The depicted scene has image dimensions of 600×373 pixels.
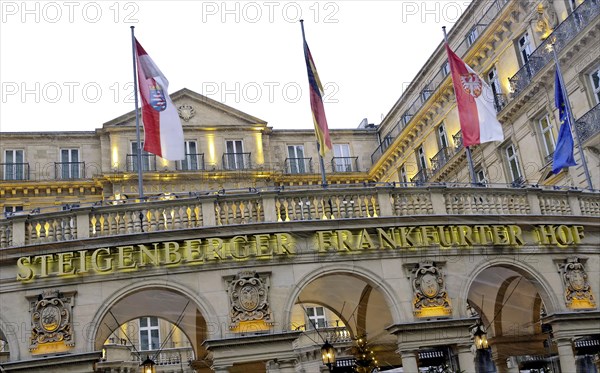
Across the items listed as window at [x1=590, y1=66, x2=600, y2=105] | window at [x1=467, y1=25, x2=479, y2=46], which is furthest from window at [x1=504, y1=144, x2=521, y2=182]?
window at [x1=467, y1=25, x2=479, y2=46]

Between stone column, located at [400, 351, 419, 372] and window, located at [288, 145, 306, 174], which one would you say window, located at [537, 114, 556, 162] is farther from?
window, located at [288, 145, 306, 174]

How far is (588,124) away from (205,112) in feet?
82.4

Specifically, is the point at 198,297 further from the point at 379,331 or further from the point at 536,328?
the point at 536,328

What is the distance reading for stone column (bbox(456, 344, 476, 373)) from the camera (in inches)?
829

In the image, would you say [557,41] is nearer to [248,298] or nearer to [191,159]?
[248,298]

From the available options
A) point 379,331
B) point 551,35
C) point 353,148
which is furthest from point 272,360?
point 353,148

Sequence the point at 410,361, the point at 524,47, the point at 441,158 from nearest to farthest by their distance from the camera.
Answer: the point at 410,361 → the point at 524,47 → the point at 441,158

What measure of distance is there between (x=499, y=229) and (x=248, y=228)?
726 cm

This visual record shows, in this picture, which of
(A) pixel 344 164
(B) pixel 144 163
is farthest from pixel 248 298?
(A) pixel 344 164

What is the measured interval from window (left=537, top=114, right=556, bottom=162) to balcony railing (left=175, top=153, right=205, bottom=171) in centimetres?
2048

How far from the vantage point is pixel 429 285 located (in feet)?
70.7

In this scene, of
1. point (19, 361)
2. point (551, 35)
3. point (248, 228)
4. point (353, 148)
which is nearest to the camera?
point (19, 361)

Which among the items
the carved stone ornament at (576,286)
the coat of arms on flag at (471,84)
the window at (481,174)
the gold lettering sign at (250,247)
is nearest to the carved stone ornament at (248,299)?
the gold lettering sign at (250,247)

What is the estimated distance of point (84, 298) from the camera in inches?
790
